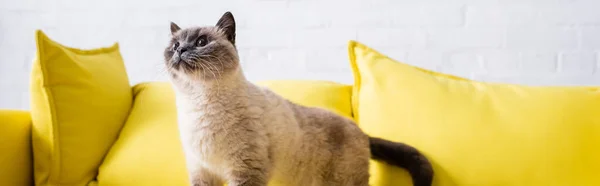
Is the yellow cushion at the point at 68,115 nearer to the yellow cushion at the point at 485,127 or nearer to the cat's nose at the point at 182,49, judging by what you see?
the cat's nose at the point at 182,49

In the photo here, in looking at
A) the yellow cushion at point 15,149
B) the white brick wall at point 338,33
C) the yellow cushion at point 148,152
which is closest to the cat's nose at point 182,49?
the yellow cushion at point 148,152

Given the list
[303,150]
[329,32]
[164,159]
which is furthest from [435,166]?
[329,32]

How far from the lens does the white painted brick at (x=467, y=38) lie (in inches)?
68.8

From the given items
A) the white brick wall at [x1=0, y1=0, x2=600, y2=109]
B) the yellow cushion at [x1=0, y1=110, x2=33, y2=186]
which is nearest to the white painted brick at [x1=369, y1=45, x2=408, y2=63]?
the white brick wall at [x1=0, y1=0, x2=600, y2=109]

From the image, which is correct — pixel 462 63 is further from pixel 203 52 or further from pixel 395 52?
pixel 203 52

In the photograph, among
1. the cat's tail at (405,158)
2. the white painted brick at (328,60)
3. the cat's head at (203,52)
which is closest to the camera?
the cat's head at (203,52)

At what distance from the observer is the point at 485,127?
4.09ft

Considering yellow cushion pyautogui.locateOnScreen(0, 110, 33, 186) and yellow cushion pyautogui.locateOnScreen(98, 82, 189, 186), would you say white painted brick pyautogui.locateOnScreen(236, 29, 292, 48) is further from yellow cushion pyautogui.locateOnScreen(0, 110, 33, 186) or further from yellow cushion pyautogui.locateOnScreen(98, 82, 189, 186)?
yellow cushion pyautogui.locateOnScreen(0, 110, 33, 186)

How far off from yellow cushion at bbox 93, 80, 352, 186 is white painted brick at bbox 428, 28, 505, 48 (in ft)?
1.43

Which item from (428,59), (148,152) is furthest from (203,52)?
(428,59)

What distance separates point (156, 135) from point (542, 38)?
4.18ft

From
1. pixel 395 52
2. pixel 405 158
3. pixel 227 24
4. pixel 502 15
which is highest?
pixel 227 24

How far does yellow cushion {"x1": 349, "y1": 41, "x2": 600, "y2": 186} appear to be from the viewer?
1196 mm

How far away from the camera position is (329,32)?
1829 mm
